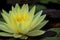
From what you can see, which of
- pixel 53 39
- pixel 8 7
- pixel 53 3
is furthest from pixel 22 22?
pixel 53 3

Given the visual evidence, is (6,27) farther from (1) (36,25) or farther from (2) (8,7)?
(2) (8,7)

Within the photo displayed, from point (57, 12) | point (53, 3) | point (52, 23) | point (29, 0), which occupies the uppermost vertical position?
point (53, 3)

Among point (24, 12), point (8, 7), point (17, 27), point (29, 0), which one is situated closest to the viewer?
point (17, 27)

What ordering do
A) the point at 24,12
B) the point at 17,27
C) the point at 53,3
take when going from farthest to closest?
the point at 53,3 < the point at 24,12 < the point at 17,27

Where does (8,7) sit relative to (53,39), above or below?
above

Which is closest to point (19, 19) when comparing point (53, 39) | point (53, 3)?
point (53, 39)

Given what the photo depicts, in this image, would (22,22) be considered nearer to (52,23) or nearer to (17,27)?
(17,27)

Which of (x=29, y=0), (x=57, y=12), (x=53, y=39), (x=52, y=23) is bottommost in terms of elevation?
(x=53, y=39)

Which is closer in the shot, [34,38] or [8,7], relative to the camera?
[34,38]

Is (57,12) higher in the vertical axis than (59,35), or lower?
higher
